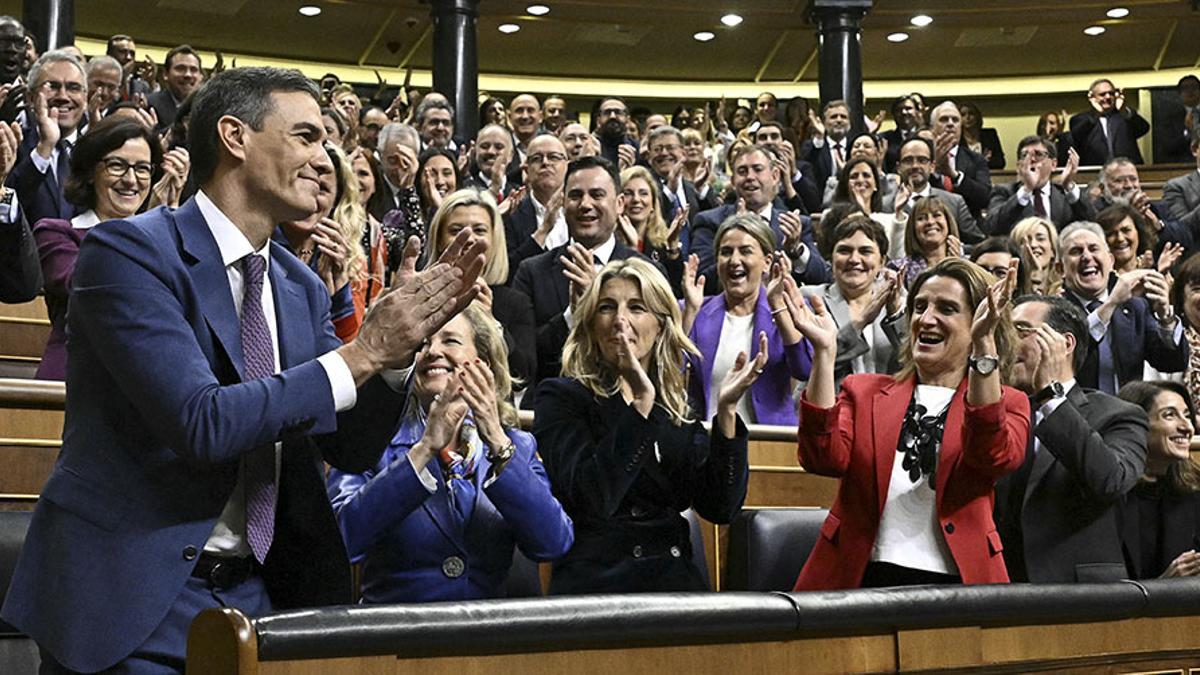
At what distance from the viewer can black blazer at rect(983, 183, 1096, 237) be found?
5680 mm

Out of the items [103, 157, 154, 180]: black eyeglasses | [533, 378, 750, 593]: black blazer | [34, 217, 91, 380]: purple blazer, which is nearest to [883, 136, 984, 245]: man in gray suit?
[103, 157, 154, 180]: black eyeglasses

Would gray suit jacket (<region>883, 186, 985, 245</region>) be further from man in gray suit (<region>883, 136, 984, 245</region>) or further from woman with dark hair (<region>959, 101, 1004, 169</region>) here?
woman with dark hair (<region>959, 101, 1004, 169</region>)

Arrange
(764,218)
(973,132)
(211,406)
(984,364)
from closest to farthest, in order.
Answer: (211,406)
(984,364)
(764,218)
(973,132)

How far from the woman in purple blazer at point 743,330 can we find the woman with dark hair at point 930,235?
0.76 m

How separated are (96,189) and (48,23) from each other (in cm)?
414

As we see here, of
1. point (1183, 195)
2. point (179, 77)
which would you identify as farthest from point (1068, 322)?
point (1183, 195)

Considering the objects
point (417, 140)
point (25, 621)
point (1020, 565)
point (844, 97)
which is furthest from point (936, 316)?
point (844, 97)

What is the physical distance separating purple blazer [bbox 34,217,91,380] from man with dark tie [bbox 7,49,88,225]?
63 centimetres

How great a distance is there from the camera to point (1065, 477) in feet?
7.90

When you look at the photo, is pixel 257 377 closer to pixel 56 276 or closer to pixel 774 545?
pixel 774 545

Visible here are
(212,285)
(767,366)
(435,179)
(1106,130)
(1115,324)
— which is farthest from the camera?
(1106,130)

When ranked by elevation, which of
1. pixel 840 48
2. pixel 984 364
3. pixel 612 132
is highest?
pixel 840 48

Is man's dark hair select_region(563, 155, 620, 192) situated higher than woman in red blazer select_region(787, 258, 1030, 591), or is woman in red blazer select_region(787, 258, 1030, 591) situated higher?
man's dark hair select_region(563, 155, 620, 192)

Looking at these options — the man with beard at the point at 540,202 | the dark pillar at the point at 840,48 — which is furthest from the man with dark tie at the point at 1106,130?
the man with beard at the point at 540,202
